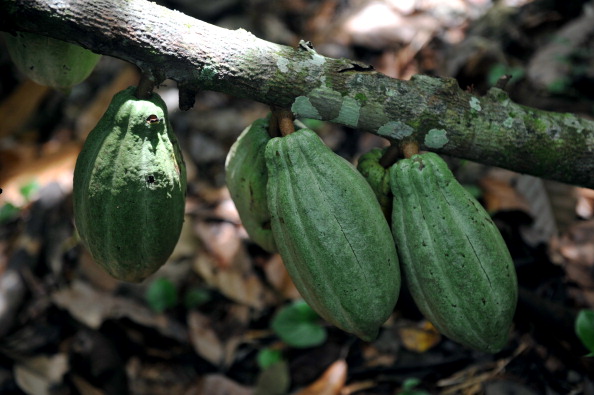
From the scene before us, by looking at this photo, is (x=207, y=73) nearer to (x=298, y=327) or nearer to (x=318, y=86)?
(x=318, y=86)

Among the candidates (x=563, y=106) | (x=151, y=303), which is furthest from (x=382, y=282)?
(x=563, y=106)

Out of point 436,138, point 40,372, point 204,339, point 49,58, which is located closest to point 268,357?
point 204,339

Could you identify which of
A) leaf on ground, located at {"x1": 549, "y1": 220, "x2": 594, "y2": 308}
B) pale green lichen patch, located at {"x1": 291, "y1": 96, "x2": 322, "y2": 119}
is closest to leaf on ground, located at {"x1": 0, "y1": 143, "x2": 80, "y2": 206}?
pale green lichen patch, located at {"x1": 291, "y1": 96, "x2": 322, "y2": 119}

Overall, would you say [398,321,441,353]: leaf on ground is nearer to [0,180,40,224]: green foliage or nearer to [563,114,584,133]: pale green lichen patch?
[563,114,584,133]: pale green lichen patch

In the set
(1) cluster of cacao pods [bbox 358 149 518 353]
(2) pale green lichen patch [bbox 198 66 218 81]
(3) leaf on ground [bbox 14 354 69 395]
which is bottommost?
(3) leaf on ground [bbox 14 354 69 395]

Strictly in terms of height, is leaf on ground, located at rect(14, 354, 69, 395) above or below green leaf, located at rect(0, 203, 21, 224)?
below

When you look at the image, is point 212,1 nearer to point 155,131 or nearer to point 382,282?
point 155,131
